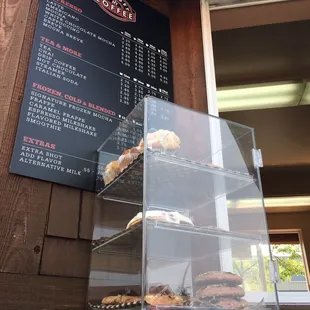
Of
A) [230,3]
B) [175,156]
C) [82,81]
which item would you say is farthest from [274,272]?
[230,3]

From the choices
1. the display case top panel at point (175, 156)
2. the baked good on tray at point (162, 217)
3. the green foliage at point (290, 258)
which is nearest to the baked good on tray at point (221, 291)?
the baked good on tray at point (162, 217)

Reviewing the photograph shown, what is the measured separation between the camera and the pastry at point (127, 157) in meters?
1.34

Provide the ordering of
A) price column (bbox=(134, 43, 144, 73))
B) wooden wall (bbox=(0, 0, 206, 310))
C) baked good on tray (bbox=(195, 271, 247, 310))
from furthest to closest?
price column (bbox=(134, 43, 144, 73)) → wooden wall (bbox=(0, 0, 206, 310)) → baked good on tray (bbox=(195, 271, 247, 310))

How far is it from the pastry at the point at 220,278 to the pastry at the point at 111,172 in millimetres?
515

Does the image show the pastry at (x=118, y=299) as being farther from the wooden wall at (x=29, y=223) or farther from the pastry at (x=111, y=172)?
the pastry at (x=111, y=172)

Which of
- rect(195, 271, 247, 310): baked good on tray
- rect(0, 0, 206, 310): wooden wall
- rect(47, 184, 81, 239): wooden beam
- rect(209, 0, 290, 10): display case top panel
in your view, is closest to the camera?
rect(195, 271, 247, 310): baked good on tray

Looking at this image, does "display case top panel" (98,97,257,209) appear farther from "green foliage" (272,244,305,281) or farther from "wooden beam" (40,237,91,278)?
"green foliage" (272,244,305,281)

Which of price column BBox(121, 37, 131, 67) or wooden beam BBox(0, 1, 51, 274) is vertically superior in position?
price column BBox(121, 37, 131, 67)

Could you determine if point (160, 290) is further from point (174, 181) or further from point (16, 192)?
point (16, 192)

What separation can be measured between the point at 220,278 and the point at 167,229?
250 millimetres

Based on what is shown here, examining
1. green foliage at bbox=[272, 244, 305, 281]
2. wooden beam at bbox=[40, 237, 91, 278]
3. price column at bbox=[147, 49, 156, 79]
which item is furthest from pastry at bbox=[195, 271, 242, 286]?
green foliage at bbox=[272, 244, 305, 281]

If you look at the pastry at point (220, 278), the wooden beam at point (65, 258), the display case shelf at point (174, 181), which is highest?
the display case shelf at point (174, 181)

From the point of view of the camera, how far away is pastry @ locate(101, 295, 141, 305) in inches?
43.1

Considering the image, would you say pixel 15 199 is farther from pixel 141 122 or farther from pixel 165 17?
pixel 165 17
